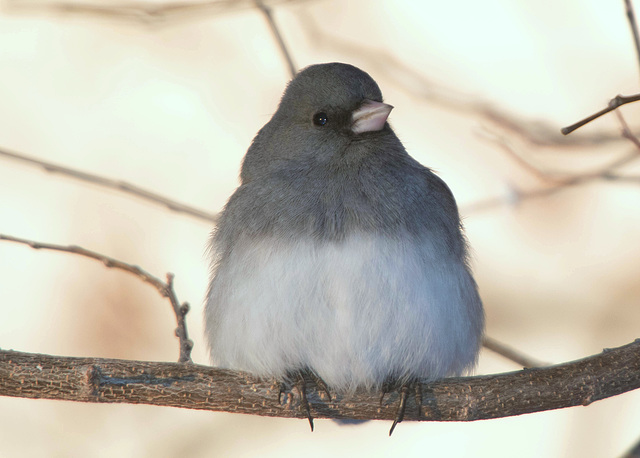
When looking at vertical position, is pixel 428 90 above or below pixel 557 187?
above

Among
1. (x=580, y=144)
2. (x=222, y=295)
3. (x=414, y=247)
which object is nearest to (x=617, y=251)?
(x=580, y=144)

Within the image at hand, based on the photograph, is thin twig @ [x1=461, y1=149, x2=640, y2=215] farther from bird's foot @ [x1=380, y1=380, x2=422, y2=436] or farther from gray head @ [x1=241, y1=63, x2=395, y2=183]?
bird's foot @ [x1=380, y1=380, x2=422, y2=436]

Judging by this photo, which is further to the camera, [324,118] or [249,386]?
[324,118]

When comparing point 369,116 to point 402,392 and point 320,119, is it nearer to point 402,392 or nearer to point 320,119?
point 320,119

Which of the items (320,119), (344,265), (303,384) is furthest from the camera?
(320,119)

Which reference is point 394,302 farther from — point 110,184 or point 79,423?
point 79,423

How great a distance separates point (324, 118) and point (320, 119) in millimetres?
14

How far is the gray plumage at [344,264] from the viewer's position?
2.12m

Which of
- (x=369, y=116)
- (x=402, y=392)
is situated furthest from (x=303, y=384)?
(x=369, y=116)

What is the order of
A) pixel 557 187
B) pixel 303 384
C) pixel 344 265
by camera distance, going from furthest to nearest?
pixel 557 187
pixel 303 384
pixel 344 265

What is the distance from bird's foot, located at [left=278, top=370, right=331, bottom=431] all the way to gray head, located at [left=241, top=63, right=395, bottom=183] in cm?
64

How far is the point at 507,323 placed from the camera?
385 centimetres

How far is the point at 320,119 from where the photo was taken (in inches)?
96.8

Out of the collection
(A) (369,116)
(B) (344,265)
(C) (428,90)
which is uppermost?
(C) (428,90)
